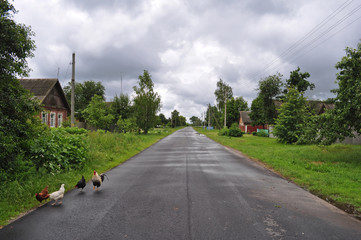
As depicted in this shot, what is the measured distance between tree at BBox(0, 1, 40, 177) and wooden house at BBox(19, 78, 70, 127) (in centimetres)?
2206

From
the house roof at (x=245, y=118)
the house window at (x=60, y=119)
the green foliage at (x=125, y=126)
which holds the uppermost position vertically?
the house roof at (x=245, y=118)

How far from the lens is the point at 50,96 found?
27.7 m

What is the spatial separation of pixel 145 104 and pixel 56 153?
30.8 m

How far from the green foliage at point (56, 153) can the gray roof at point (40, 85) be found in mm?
20735

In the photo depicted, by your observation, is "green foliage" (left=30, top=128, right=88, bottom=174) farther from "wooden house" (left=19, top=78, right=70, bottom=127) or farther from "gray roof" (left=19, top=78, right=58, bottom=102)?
"gray roof" (left=19, top=78, right=58, bottom=102)

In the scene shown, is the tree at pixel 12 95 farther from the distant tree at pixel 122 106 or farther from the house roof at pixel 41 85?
the distant tree at pixel 122 106

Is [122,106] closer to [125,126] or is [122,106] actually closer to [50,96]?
[125,126]

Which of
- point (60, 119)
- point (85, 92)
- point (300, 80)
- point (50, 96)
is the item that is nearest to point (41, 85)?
point (50, 96)

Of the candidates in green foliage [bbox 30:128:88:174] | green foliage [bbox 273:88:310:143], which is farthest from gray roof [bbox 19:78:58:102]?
green foliage [bbox 273:88:310:143]

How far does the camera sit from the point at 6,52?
6.28 meters

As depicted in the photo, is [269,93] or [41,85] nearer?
[41,85]

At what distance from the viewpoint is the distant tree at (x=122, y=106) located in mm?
42812

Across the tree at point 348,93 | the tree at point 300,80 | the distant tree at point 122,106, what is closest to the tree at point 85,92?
the distant tree at point 122,106

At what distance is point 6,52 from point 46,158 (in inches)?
138
